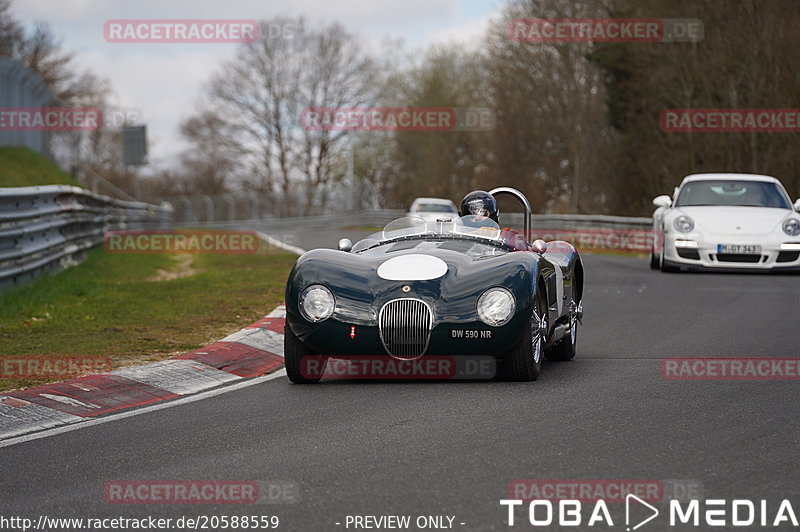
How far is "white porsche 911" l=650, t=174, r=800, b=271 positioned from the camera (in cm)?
1662

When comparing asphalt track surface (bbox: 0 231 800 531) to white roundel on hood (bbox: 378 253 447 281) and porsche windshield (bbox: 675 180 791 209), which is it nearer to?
white roundel on hood (bbox: 378 253 447 281)

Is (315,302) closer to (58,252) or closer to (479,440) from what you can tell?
(479,440)

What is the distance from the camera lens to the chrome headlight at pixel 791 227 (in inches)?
661

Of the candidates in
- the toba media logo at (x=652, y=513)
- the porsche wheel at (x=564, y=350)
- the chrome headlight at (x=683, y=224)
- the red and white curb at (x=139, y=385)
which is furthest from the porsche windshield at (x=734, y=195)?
the toba media logo at (x=652, y=513)

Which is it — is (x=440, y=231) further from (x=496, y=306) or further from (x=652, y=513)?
(x=652, y=513)

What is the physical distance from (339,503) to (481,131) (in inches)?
2001

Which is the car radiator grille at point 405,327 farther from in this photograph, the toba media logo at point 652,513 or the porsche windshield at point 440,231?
the toba media logo at point 652,513

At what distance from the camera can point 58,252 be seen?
1563 cm

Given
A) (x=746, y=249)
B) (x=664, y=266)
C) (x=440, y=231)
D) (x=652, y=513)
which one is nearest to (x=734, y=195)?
(x=664, y=266)

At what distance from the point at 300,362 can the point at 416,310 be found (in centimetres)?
87

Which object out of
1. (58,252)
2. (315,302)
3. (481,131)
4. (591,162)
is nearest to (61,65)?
(481,131)

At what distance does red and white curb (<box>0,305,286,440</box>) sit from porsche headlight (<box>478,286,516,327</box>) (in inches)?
72.5

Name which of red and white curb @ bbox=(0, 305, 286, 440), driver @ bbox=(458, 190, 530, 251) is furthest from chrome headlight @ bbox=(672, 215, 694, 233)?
red and white curb @ bbox=(0, 305, 286, 440)

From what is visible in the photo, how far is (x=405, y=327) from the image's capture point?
7.33 meters
